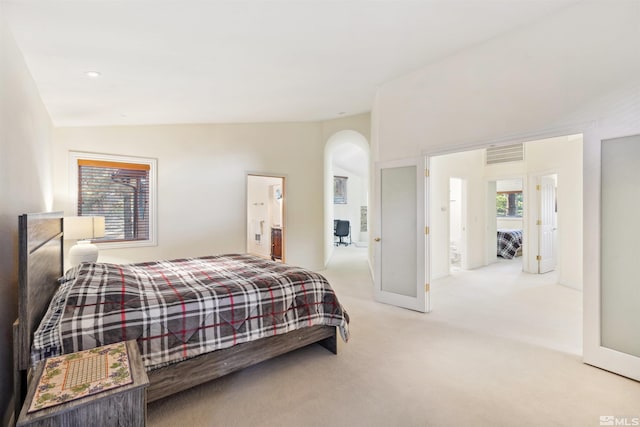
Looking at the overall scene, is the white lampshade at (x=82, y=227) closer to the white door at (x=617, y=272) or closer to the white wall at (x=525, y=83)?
the white wall at (x=525, y=83)

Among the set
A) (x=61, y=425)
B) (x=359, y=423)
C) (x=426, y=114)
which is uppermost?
(x=426, y=114)

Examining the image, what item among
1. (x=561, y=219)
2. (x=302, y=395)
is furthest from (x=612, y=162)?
(x=561, y=219)

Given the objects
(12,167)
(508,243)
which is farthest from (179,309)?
(508,243)

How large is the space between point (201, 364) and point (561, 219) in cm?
570

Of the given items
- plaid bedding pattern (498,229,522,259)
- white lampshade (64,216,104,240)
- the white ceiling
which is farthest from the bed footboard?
plaid bedding pattern (498,229,522,259)

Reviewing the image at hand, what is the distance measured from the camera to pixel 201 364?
2.01 meters

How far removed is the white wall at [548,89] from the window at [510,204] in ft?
24.3

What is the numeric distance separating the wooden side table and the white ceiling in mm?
2122

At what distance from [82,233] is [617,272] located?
5.08m

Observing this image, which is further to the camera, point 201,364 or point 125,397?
point 201,364

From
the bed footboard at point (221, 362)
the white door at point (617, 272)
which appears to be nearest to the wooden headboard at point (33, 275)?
the bed footboard at point (221, 362)

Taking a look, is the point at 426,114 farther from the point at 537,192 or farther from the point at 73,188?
the point at 73,188

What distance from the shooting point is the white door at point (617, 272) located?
7.39ft

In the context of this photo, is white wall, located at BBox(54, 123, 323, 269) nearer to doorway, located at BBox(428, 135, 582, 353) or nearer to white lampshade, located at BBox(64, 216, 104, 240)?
white lampshade, located at BBox(64, 216, 104, 240)
